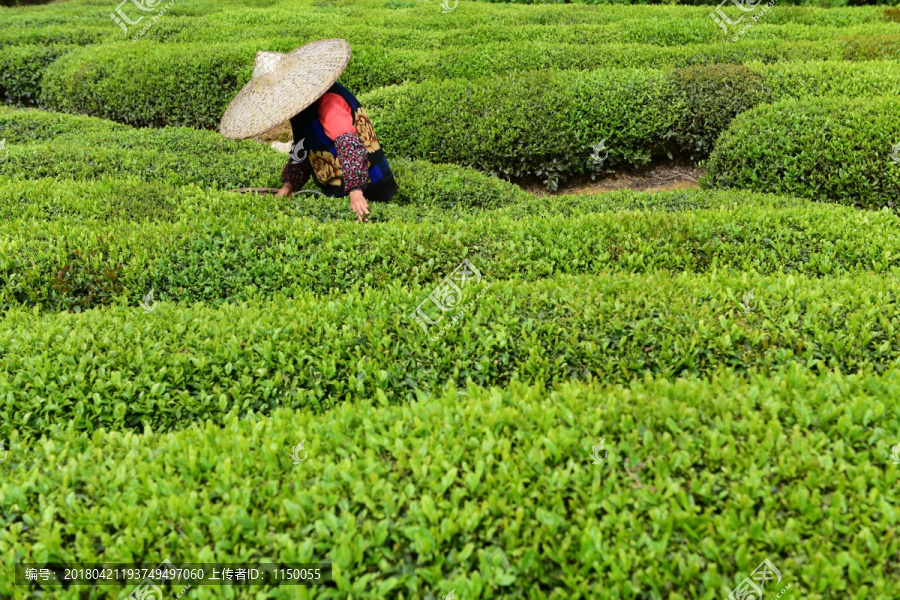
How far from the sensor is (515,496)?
2.91m

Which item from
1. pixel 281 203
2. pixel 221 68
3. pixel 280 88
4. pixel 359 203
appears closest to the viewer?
pixel 280 88

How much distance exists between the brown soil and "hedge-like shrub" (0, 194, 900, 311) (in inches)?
152

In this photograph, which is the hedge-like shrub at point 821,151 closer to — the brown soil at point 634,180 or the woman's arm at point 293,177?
the brown soil at point 634,180

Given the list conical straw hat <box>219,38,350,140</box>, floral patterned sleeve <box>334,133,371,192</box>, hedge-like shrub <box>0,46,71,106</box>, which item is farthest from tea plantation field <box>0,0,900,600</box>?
hedge-like shrub <box>0,46,71,106</box>

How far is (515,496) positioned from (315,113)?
482 centimetres

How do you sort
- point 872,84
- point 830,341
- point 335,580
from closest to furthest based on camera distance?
point 335,580
point 830,341
point 872,84

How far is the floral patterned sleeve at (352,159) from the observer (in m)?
6.35

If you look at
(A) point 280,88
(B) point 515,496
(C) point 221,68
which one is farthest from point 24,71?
(B) point 515,496

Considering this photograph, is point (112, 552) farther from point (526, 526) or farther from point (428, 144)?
point (428, 144)

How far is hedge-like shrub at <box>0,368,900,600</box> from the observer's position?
8.69 ft

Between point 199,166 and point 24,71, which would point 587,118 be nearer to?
point 199,166

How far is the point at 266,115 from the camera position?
6.09 meters

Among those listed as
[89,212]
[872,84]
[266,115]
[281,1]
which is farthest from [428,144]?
[281,1]

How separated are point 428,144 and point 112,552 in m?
8.14
